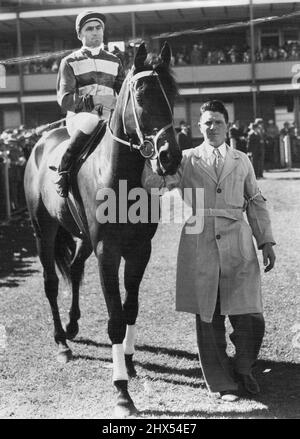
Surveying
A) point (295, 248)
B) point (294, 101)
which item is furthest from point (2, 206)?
point (294, 101)

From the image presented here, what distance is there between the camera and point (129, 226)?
14.6 feet

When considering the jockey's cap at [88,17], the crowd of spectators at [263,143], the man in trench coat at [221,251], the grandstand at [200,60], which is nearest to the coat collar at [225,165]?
the man in trench coat at [221,251]

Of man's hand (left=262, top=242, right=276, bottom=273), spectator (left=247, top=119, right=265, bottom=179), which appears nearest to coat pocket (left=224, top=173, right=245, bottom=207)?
man's hand (left=262, top=242, right=276, bottom=273)

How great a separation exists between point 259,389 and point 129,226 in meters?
1.46

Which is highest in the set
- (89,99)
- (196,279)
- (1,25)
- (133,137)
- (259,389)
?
(1,25)

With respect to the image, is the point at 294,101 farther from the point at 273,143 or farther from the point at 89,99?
the point at 89,99

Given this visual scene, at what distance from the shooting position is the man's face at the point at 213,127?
4324 millimetres

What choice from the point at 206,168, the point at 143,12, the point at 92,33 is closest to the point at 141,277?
the point at 206,168

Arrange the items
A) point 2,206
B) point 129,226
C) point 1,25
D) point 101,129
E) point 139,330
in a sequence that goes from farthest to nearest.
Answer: point 1,25 < point 2,206 < point 139,330 < point 101,129 < point 129,226

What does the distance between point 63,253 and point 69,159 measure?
1683 mm

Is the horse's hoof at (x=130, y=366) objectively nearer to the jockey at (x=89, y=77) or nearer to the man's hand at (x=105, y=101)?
the jockey at (x=89, y=77)

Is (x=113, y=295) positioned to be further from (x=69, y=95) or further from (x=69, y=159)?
(x=69, y=95)

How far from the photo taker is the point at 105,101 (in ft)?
17.2

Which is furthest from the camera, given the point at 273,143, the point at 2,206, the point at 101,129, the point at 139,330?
the point at 273,143
